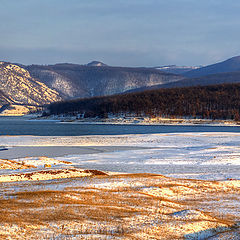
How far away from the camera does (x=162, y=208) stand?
A: 1911cm

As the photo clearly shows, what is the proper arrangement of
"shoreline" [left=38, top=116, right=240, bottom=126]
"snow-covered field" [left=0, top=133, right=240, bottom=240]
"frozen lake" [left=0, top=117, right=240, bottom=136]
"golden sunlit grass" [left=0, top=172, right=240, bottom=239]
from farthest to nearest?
1. "shoreline" [left=38, top=116, right=240, bottom=126]
2. "frozen lake" [left=0, top=117, right=240, bottom=136]
3. "snow-covered field" [left=0, top=133, right=240, bottom=240]
4. "golden sunlit grass" [left=0, top=172, right=240, bottom=239]

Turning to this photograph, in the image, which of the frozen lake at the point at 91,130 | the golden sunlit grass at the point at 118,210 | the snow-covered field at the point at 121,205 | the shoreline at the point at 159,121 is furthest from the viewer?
the shoreline at the point at 159,121

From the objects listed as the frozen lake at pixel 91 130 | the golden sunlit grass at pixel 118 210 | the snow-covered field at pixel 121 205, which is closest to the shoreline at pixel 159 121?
the frozen lake at pixel 91 130

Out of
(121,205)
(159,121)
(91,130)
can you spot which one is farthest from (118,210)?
(159,121)

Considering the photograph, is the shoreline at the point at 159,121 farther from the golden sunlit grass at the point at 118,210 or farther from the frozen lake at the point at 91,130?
the golden sunlit grass at the point at 118,210

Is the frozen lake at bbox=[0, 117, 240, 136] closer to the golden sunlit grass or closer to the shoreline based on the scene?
the shoreline

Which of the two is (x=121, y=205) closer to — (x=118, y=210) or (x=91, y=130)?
(x=118, y=210)

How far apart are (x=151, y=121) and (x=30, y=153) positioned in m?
127

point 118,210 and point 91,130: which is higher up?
point 118,210

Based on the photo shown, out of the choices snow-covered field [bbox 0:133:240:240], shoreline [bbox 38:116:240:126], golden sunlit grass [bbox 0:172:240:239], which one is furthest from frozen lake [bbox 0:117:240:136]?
golden sunlit grass [bbox 0:172:240:239]

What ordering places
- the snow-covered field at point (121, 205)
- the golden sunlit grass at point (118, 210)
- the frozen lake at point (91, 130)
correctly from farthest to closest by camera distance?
1. the frozen lake at point (91, 130)
2. the snow-covered field at point (121, 205)
3. the golden sunlit grass at point (118, 210)

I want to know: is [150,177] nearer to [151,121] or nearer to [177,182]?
[177,182]

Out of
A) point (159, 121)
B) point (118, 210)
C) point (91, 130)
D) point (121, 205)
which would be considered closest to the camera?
point (118, 210)

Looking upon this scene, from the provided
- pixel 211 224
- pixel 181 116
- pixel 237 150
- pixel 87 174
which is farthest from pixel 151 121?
pixel 211 224
